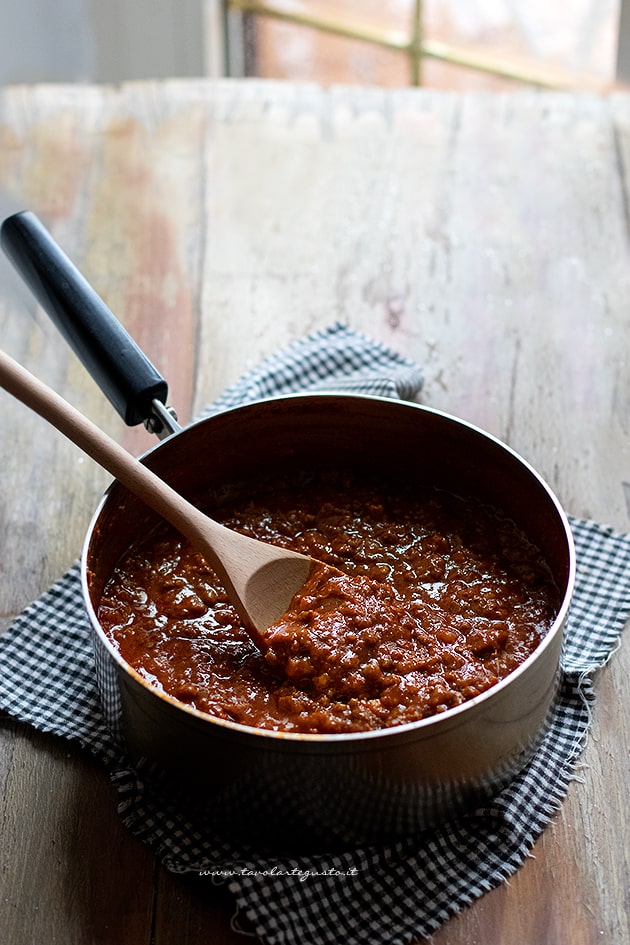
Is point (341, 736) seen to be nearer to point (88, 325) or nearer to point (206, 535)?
point (206, 535)

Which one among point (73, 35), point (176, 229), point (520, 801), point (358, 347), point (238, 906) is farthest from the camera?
point (73, 35)

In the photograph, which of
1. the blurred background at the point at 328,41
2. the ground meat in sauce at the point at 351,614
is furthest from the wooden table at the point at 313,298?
the blurred background at the point at 328,41

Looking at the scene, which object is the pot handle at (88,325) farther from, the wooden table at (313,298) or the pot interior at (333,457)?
the wooden table at (313,298)

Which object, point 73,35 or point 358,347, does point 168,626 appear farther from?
point 73,35

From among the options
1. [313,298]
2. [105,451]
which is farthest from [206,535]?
[313,298]

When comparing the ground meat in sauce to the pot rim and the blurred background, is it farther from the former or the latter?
the blurred background

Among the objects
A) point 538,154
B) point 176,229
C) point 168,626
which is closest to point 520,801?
point 168,626
